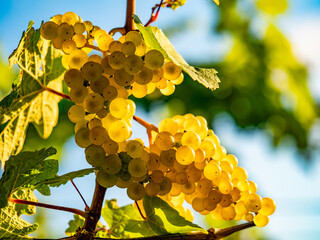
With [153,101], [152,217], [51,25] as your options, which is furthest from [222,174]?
[153,101]

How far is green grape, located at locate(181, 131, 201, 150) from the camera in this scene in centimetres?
61

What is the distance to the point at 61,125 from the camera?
9.26 ft

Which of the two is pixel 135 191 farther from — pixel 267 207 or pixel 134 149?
pixel 267 207

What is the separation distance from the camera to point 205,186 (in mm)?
613

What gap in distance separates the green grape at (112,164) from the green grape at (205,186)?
0.14 meters

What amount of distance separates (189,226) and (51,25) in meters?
0.41

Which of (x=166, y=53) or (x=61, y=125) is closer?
(x=166, y=53)

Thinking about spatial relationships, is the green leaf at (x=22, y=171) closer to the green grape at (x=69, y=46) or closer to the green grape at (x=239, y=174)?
the green grape at (x=69, y=46)

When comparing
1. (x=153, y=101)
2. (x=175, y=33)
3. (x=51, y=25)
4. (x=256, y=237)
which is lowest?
(x=51, y=25)

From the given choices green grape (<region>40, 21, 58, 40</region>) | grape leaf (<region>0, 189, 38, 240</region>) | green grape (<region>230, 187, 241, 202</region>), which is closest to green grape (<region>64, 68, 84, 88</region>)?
green grape (<region>40, 21, 58, 40</region>)

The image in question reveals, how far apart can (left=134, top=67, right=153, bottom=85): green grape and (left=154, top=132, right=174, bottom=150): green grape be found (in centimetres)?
9

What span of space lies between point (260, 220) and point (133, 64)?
1.12 feet

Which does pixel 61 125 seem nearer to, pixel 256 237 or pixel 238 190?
pixel 256 237

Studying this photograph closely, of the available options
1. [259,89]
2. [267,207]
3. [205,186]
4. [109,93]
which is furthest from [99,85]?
[259,89]
